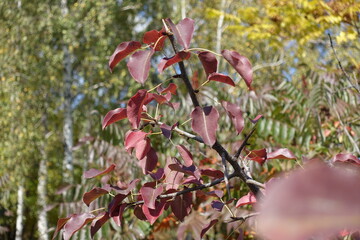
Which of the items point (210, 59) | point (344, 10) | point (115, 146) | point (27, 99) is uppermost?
point (210, 59)

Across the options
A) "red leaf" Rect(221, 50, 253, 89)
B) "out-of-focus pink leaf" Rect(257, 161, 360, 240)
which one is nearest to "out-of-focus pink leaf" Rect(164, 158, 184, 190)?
"red leaf" Rect(221, 50, 253, 89)

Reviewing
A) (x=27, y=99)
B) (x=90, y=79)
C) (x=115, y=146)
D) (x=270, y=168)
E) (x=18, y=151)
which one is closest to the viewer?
(x=270, y=168)

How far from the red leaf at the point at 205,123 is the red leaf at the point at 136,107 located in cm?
10

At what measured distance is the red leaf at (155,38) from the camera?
695 mm

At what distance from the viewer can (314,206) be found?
188 mm

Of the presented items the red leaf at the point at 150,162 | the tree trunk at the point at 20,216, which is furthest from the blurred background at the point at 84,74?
the red leaf at the point at 150,162

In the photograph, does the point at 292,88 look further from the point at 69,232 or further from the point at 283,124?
→ the point at 69,232

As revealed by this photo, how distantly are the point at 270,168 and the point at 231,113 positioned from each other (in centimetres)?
129

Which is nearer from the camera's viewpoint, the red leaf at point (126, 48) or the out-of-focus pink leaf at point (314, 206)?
the out-of-focus pink leaf at point (314, 206)

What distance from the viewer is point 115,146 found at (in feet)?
7.43

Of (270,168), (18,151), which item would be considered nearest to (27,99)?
(18,151)

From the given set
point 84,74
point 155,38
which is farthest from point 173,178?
point 84,74

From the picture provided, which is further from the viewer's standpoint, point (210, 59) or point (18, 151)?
point (18, 151)

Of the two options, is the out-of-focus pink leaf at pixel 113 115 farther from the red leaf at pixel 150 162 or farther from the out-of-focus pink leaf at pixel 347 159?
the out-of-focus pink leaf at pixel 347 159
